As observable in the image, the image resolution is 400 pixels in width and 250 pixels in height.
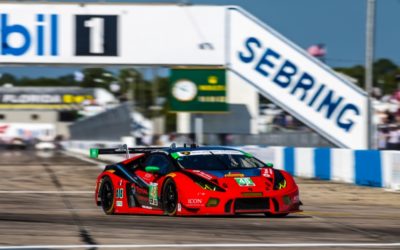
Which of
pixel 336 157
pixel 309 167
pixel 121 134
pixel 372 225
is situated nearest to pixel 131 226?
pixel 372 225

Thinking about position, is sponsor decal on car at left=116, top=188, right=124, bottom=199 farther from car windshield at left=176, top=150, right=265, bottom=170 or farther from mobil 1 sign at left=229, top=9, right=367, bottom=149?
mobil 1 sign at left=229, top=9, right=367, bottom=149

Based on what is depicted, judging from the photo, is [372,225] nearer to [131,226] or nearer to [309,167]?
[131,226]

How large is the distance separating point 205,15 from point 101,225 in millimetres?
18493

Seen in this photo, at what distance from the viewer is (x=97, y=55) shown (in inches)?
1153

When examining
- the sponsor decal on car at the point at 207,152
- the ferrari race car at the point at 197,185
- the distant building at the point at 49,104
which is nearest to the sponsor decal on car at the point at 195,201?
the ferrari race car at the point at 197,185

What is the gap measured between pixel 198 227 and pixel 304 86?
60.2 feet

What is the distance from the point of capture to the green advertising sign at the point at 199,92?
3541 centimetres

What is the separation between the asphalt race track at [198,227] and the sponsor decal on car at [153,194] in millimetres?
247

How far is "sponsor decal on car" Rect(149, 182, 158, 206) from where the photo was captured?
1279 cm

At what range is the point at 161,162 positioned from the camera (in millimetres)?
13180

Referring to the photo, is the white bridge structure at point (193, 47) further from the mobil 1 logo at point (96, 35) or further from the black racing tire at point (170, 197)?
the black racing tire at point (170, 197)

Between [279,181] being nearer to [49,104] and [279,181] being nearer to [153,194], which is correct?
[153,194]

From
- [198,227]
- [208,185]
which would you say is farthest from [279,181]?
[198,227]

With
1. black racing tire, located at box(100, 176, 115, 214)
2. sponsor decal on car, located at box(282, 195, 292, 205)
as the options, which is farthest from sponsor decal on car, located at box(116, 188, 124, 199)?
Answer: sponsor decal on car, located at box(282, 195, 292, 205)
